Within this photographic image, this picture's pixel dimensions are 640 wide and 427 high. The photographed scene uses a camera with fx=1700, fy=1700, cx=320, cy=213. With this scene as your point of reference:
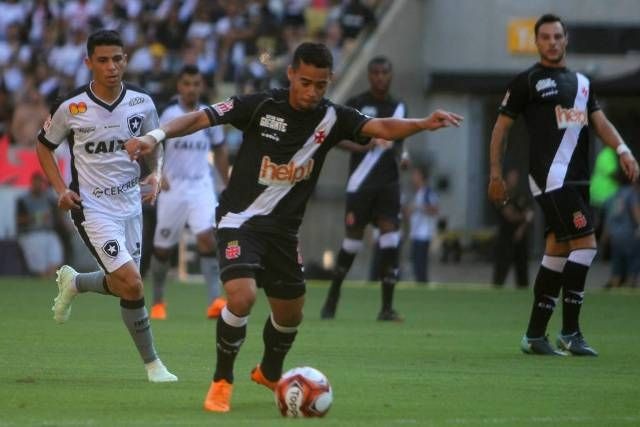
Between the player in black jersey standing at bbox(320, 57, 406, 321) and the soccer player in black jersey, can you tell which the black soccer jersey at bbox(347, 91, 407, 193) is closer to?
the player in black jersey standing at bbox(320, 57, 406, 321)

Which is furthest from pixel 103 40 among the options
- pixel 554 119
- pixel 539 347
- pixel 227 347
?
pixel 539 347

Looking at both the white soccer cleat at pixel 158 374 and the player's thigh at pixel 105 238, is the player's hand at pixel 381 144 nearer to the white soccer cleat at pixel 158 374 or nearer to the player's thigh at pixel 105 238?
the player's thigh at pixel 105 238

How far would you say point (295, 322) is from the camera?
34.3ft

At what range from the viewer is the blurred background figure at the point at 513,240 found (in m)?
26.3

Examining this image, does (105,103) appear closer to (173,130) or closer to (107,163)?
(107,163)

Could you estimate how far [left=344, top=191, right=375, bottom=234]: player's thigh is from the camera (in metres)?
18.1

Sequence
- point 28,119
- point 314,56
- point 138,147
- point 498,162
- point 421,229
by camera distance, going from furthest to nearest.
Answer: point 28,119 < point 421,229 < point 498,162 < point 314,56 < point 138,147

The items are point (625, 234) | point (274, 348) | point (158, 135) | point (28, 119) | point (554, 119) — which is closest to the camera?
point (158, 135)

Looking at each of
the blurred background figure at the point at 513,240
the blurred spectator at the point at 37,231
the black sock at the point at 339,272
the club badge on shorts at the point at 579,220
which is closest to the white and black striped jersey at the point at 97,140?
the club badge on shorts at the point at 579,220

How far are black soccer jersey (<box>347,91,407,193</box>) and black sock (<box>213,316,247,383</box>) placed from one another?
8.26 metres

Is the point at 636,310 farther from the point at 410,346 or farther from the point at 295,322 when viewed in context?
the point at 295,322

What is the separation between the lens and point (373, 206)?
1816 centimetres

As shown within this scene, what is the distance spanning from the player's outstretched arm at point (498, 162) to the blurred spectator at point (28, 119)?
17.3 metres

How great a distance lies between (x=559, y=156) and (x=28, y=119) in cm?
1820
